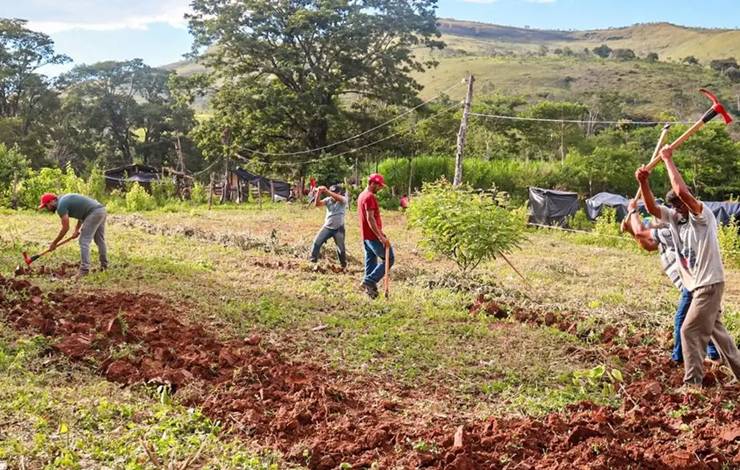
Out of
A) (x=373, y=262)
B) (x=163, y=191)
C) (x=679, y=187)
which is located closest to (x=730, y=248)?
(x=373, y=262)

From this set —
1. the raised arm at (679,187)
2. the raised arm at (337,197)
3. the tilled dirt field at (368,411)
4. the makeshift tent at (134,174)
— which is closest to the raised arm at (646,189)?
the raised arm at (679,187)

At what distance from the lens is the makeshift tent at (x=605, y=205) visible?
77.4ft

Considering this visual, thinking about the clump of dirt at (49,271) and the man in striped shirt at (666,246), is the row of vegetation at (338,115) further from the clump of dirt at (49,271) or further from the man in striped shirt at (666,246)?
the man in striped shirt at (666,246)

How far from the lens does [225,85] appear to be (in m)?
32.3

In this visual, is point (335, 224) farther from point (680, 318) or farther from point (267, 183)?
point (267, 183)

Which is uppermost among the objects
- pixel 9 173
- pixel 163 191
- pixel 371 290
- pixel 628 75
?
pixel 628 75

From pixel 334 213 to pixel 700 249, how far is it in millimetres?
6743

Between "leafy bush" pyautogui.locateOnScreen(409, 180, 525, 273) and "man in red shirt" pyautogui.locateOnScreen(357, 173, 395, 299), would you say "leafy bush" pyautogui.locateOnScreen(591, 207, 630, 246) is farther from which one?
"man in red shirt" pyautogui.locateOnScreen(357, 173, 395, 299)

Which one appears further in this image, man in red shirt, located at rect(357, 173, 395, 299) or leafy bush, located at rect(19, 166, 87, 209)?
leafy bush, located at rect(19, 166, 87, 209)

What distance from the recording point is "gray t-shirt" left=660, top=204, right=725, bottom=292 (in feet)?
17.5

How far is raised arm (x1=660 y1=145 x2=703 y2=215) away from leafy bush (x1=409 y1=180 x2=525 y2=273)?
16.3ft

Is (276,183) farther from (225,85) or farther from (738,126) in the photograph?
(738,126)

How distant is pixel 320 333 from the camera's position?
7109 millimetres

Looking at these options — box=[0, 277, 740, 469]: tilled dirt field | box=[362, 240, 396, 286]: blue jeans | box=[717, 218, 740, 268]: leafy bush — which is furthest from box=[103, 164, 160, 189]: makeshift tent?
box=[0, 277, 740, 469]: tilled dirt field
